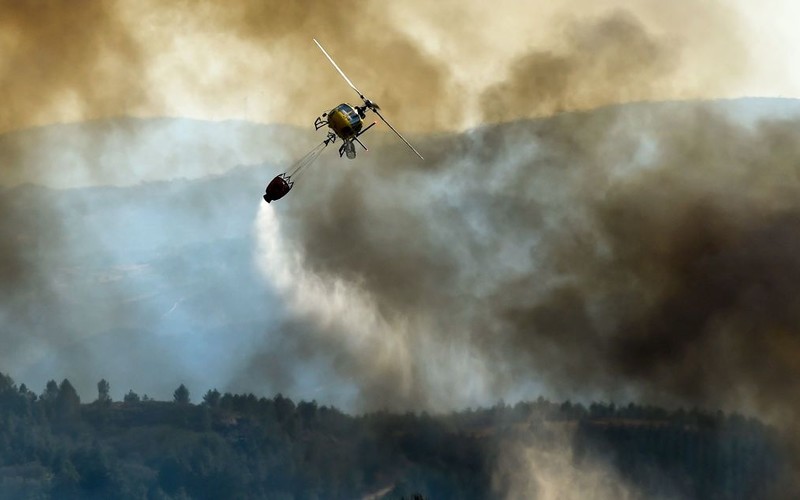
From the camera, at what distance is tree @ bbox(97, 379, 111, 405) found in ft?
317

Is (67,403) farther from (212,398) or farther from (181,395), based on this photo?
(212,398)

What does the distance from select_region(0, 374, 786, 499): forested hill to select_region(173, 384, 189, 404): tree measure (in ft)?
0.20

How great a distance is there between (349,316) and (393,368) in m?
4.35

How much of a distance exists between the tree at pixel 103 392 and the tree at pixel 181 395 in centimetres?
460

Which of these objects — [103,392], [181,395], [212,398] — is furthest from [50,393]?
[212,398]

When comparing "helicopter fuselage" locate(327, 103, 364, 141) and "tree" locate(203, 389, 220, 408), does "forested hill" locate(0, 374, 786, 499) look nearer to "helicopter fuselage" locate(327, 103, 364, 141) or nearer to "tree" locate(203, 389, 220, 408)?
"tree" locate(203, 389, 220, 408)

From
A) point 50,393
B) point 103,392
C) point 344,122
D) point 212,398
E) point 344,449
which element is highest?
point 344,122

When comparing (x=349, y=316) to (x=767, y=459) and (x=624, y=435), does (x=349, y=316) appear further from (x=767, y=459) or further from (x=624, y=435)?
(x=767, y=459)

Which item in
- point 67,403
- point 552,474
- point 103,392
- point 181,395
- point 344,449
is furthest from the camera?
point 103,392

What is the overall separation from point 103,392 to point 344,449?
18105 millimetres

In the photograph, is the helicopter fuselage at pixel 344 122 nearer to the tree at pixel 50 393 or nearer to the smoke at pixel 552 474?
the smoke at pixel 552 474

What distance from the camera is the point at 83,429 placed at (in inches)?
3780

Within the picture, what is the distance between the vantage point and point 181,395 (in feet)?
313

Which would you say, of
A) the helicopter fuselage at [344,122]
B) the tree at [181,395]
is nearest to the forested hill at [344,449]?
the tree at [181,395]
